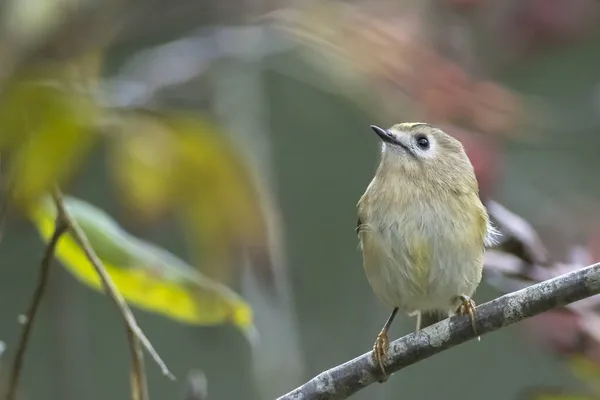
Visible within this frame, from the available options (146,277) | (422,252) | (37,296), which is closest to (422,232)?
(422,252)

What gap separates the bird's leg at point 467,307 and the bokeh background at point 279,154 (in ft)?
0.47

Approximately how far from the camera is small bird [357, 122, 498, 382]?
4.85 feet

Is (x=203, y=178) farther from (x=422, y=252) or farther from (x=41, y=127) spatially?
(x=422, y=252)

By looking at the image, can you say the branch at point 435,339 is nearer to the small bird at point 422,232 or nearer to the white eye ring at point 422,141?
the small bird at point 422,232

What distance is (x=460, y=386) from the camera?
3.66 metres

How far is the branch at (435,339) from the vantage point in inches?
41.1

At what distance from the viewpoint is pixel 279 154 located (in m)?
3.70

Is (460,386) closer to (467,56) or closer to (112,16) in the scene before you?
(467,56)

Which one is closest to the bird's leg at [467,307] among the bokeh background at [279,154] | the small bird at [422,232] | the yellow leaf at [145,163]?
the small bird at [422,232]

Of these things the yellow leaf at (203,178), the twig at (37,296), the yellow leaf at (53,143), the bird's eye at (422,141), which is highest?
the bird's eye at (422,141)

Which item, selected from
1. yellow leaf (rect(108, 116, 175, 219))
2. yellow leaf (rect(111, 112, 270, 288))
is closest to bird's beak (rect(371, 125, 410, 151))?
yellow leaf (rect(108, 116, 175, 219))

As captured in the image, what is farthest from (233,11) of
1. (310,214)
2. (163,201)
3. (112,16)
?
(310,214)

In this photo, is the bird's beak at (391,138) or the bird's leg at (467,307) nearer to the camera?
the bird's leg at (467,307)

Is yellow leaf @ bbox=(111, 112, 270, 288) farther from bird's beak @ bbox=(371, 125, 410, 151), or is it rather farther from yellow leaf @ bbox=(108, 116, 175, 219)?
bird's beak @ bbox=(371, 125, 410, 151)
